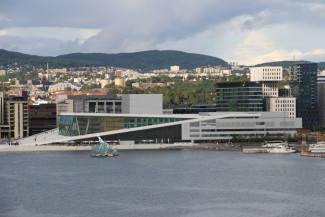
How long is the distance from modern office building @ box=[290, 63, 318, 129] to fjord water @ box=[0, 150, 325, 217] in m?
30.9

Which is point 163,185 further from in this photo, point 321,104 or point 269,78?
point 321,104

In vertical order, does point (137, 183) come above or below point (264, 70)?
below

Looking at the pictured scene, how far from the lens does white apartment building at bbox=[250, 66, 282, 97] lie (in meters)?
108

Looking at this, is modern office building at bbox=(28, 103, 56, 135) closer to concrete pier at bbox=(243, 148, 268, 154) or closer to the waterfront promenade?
the waterfront promenade

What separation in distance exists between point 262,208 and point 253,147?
44.5 m

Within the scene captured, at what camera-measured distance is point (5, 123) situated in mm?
114938

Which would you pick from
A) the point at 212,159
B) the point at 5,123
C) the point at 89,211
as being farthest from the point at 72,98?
the point at 89,211

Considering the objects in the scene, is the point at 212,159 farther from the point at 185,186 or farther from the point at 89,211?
the point at 89,211

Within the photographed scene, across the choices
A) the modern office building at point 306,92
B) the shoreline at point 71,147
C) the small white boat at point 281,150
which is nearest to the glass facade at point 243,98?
the modern office building at point 306,92

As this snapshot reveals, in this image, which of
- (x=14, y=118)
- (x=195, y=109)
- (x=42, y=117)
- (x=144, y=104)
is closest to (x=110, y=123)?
(x=144, y=104)

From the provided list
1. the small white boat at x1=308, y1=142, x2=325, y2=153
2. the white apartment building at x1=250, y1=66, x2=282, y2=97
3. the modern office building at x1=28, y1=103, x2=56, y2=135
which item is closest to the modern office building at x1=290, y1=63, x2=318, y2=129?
the white apartment building at x1=250, y1=66, x2=282, y2=97

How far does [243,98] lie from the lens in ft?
345

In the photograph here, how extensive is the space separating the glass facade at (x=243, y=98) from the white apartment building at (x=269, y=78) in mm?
2680

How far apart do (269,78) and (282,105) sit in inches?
193
